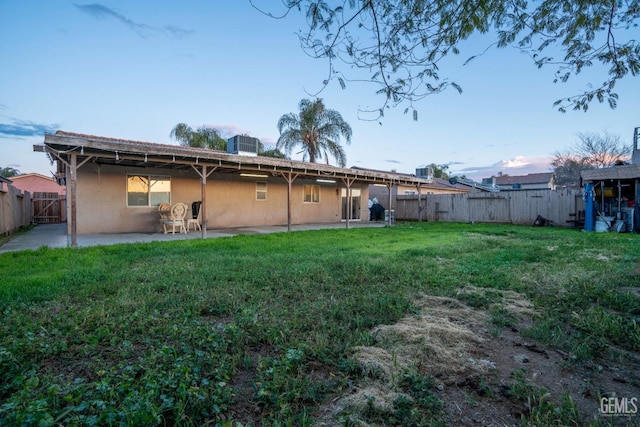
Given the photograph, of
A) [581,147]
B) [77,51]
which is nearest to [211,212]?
[77,51]

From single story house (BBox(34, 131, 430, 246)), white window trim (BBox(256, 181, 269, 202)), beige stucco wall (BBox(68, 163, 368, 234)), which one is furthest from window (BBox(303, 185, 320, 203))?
white window trim (BBox(256, 181, 269, 202))

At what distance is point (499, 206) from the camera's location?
16.3 m

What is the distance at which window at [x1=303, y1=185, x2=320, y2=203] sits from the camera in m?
15.6

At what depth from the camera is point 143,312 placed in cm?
304

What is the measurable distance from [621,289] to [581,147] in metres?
29.2

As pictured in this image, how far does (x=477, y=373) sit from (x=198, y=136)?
23.7 m

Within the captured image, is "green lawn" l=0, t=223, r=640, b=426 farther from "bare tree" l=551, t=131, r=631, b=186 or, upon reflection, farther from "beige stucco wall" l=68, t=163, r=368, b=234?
"bare tree" l=551, t=131, r=631, b=186

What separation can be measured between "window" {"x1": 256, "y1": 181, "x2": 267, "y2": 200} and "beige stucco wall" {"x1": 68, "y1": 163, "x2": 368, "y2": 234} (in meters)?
0.16

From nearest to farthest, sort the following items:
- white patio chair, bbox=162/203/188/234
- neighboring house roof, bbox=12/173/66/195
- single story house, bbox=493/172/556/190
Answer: white patio chair, bbox=162/203/188/234, neighboring house roof, bbox=12/173/66/195, single story house, bbox=493/172/556/190

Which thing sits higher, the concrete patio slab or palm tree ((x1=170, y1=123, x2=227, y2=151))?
palm tree ((x1=170, y1=123, x2=227, y2=151))

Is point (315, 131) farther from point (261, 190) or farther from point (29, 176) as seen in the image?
point (29, 176)

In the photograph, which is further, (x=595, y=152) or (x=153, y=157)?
(x=595, y=152)

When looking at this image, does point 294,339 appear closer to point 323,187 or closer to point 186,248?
point 186,248

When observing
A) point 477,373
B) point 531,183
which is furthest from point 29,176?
point 531,183
